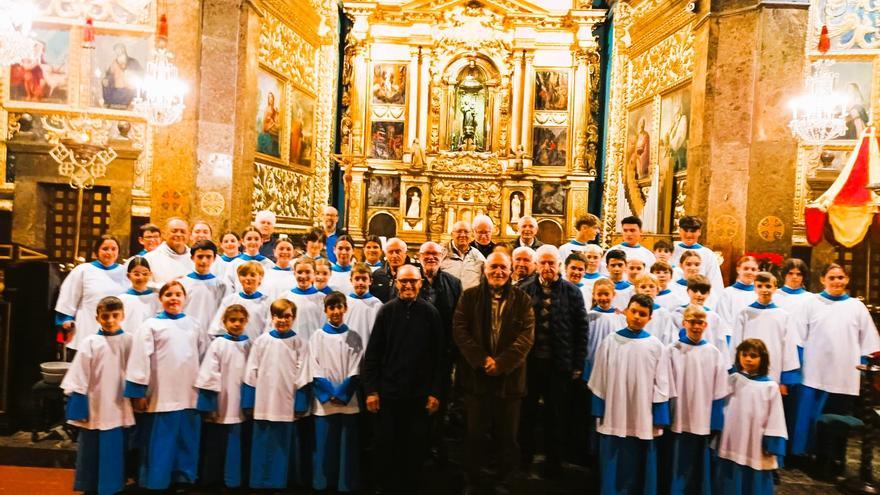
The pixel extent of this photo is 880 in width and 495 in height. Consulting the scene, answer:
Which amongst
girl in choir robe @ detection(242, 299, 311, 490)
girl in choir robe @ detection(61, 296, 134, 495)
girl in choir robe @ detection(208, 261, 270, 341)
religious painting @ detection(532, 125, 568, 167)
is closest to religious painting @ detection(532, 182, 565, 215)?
religious painting @ detection(532, 125, 568, 167)

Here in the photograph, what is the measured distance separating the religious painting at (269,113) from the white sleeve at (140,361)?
689cm

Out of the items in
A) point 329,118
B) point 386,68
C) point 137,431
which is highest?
point 386,68

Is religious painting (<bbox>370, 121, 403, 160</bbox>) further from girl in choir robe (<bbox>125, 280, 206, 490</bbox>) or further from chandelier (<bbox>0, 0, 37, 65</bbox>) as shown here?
girl in choir robe (<bbox>125, 280, 206, 490</bbox>)

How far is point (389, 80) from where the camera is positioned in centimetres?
1435

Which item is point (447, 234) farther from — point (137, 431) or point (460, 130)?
point (137, 431)

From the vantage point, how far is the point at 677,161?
10250 millimetres

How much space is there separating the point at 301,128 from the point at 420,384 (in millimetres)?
9319

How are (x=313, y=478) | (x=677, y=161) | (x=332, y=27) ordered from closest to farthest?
1. (x=313, y=478)
2. (x=677, y=161)
3. (x=332, y=27)

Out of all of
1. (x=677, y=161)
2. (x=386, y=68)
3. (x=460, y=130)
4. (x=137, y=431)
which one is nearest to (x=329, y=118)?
(x=386, y=68)

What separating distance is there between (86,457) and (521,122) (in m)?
11.6

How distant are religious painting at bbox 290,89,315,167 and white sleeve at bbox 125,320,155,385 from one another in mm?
8237

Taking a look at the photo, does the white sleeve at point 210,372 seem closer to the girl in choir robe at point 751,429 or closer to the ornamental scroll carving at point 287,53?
the girl in choir robe at point 751,429

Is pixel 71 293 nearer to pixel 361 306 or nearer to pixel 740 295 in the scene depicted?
pixel 361 306

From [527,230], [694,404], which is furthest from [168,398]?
[694,404]
